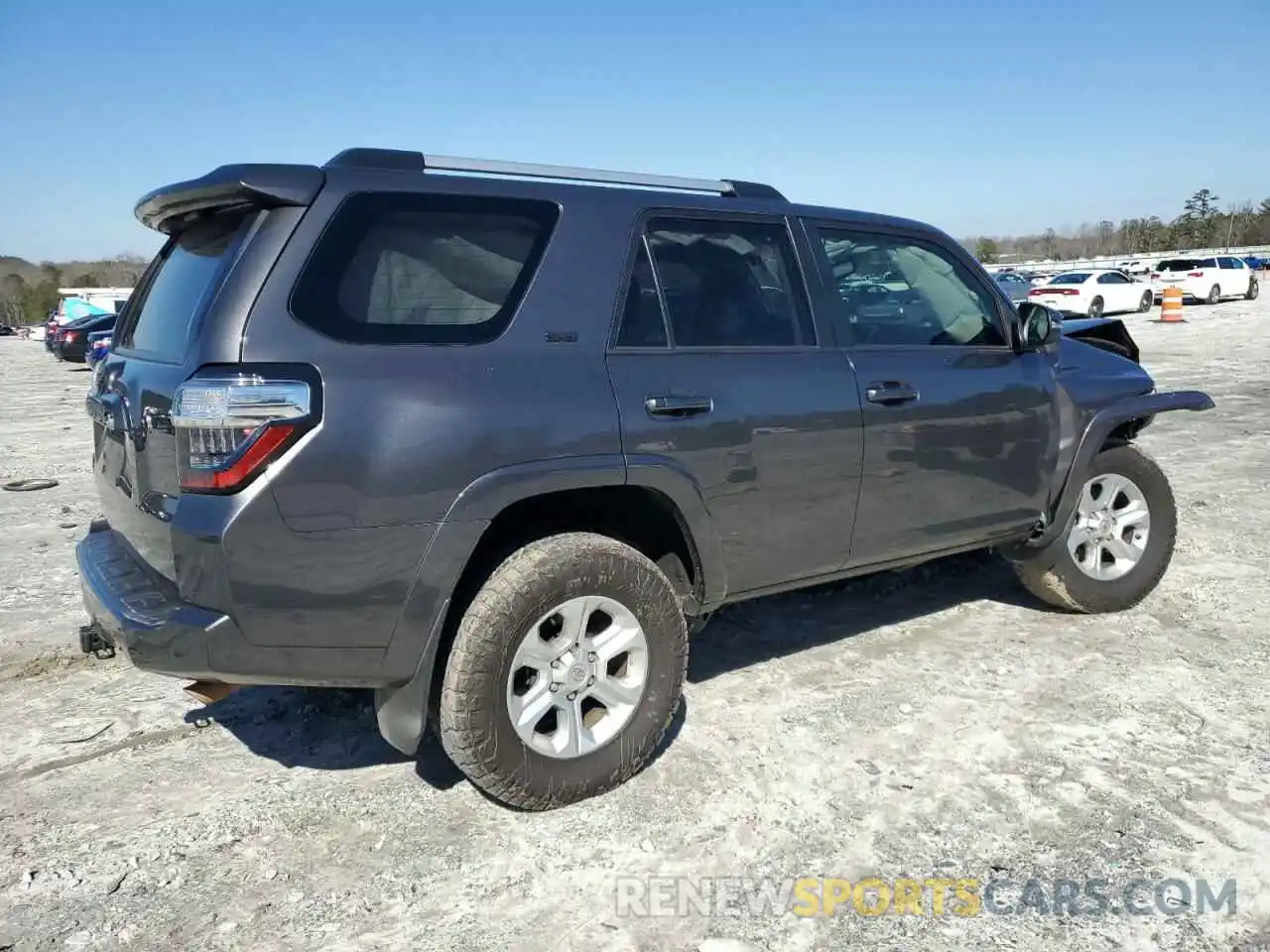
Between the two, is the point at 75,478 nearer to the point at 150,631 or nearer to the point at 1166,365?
the point at 150,631

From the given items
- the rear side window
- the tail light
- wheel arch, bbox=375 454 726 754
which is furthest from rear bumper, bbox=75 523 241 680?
the rear side window

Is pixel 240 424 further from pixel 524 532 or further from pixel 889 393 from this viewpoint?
pixel 889 393

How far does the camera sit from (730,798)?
9.93 feet

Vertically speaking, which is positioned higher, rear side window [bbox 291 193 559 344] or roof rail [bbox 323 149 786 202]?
roof rail [bbox 323 149 786 202]

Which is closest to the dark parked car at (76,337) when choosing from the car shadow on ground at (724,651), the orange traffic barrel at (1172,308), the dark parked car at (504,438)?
the car shadow on ground at (724,651)

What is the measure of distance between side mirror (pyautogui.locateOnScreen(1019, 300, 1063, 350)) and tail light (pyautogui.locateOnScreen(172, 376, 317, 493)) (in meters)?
3.03

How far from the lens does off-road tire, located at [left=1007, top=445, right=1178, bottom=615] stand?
4.42 meters

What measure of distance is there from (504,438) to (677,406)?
0.61 m

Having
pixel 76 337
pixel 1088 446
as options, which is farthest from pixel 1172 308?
pixel 76 337

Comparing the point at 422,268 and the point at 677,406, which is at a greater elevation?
the point at 422,268

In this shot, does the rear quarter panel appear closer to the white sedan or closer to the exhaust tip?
the exhaust tip

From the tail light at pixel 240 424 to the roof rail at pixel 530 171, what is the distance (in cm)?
71

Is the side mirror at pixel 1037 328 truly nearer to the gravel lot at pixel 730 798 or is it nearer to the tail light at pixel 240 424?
the gravel lot at pixel 730 798

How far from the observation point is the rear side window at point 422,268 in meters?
2.59
